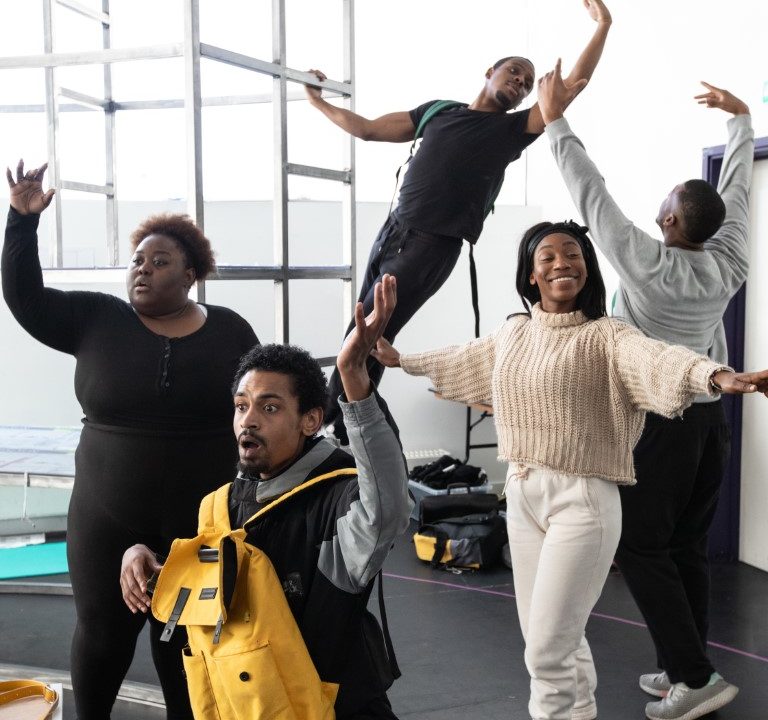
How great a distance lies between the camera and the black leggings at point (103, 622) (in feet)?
7.76

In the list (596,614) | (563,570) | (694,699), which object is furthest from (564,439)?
(596,614)

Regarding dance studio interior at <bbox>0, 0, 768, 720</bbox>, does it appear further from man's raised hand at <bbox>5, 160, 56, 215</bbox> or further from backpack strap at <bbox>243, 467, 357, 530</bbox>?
backpack strap at <bbox>243, 467, 357, 530</bbox>

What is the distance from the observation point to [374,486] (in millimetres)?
1597

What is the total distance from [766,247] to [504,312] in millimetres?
2477

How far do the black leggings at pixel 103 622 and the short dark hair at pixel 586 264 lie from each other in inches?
45.7

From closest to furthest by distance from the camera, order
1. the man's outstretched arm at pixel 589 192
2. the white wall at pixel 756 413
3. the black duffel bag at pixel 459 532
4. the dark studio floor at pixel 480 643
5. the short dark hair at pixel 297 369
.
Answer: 1. the short dark hair at pixel 297 369
2. the man's outstretched arm at pixel 589 192
3. the dark studio floor at pixel 480 643
4. the white wall at pixel 756 413
5. the black duffel bag at pixel 459 532

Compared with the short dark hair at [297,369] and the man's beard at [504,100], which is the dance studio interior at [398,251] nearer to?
the man's beard at [504,100]

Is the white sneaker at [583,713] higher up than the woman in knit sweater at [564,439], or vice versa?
the woman in knit sweater at [564,439]

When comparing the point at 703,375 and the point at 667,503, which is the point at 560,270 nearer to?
the point at 703,375

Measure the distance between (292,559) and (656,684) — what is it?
88.2 inches

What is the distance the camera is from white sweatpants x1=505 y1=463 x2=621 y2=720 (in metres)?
2.36

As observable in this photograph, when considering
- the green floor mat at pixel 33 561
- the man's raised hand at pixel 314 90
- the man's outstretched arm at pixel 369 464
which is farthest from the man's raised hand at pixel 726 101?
the green floor mat at pixel 33 561

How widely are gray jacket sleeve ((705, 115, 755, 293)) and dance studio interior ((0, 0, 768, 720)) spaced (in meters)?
0.01

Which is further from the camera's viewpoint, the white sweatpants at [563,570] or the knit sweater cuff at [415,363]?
the knit sweater cuff at [415,363]
